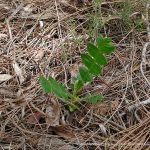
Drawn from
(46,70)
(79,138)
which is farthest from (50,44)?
(79,138)

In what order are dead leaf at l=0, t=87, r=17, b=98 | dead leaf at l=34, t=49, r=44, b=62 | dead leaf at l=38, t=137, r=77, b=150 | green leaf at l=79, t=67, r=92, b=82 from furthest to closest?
dead leaf at l=34, t=49, r=44, b=62, dead leaf at l=0, t=87, r=17, b=98, green leaf at l=79, t=67, r=92, b=82, dead leaf at l=38, t=137, r=77, b=150

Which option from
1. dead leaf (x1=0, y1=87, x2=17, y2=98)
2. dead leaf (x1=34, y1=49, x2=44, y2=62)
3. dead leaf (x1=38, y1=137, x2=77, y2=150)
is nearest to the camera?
dead leaf (x1=38, y1=137, x2=77, y2=150)

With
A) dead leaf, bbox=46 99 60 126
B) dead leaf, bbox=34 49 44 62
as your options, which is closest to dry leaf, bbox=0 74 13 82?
dead leaf, bbox=34 49 44 62

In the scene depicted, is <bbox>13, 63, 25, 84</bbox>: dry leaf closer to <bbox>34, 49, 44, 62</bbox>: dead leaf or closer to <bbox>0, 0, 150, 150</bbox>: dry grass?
<bbox>0, 0, 150, 150</bbox>: dry grass

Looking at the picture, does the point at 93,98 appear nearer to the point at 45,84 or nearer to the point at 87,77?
the point at 87,77

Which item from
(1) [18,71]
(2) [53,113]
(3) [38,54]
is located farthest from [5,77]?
(2) [53,113]

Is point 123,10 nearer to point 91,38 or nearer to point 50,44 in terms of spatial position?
point 91,38
